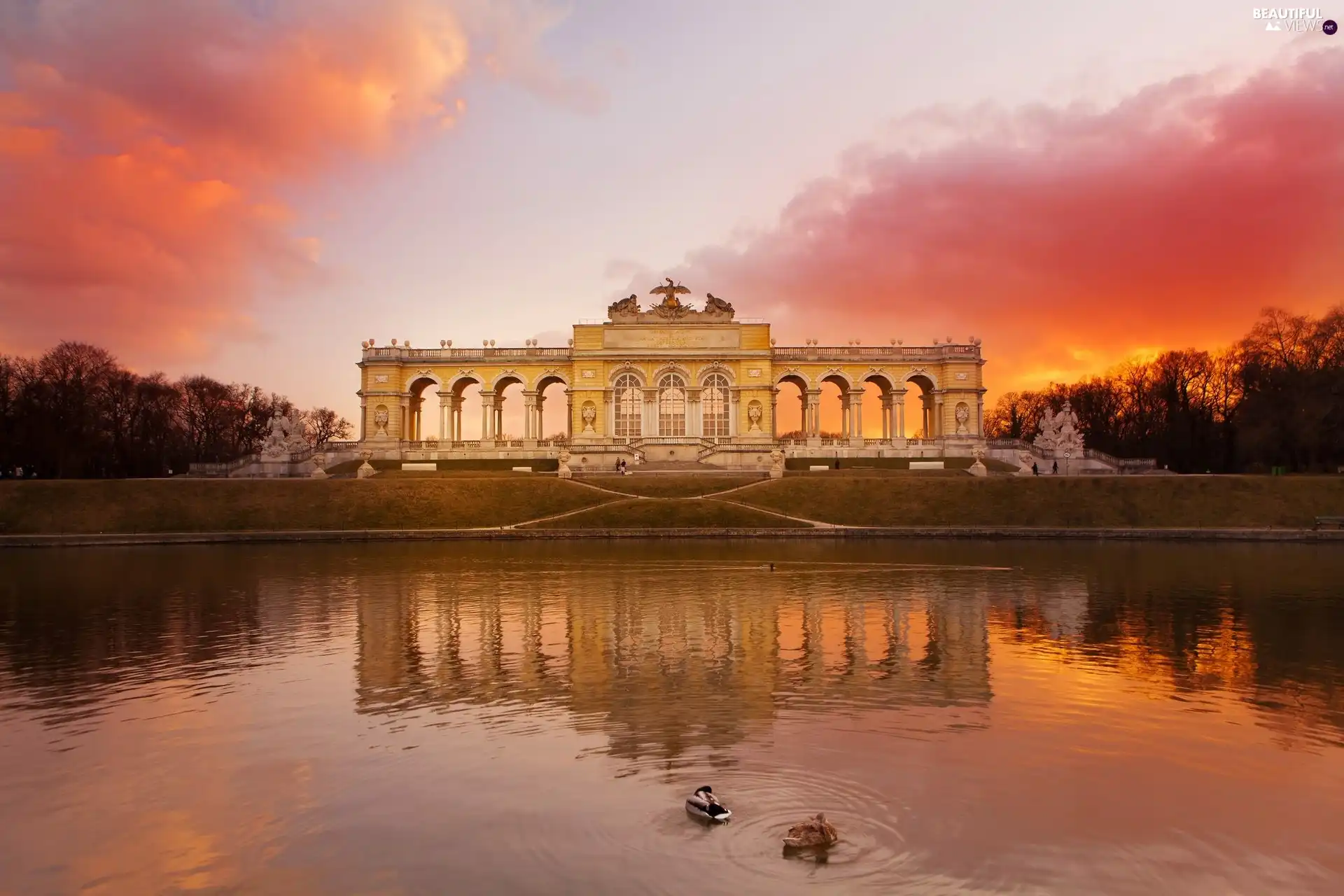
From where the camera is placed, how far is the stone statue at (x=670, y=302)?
260ft

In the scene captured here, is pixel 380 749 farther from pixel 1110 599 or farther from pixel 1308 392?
pixel 1308 392

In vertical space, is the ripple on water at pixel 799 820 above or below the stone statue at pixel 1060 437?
below

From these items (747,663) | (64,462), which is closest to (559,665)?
(747,663)

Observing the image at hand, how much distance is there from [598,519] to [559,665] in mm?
32047

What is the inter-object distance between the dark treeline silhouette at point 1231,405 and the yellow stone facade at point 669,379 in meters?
19.1

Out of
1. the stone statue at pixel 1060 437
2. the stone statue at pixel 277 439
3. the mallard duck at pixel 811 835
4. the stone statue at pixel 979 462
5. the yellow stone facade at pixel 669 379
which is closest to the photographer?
the mallard duck at pixel 811 835

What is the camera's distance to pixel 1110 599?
968 inches

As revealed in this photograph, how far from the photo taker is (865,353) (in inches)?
3157

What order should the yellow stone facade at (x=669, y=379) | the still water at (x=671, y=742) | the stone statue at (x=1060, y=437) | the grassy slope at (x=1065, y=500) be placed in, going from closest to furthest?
the still water at (x=671, y=742), the grassy slope at (x=1065, y=500), the stone statue at (x=1060, y=437), the yellow stone facade at (x=669, y=379)

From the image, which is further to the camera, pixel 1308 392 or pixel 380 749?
pixel 1308 392

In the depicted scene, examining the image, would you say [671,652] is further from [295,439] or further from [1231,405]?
[1231,405]

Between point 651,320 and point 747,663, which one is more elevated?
point 651,320

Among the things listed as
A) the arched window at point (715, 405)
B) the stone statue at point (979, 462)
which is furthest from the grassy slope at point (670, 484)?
the arched window at point (715, 405)

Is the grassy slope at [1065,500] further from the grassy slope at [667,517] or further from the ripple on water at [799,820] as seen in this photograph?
the ripple on water at [799,820]
